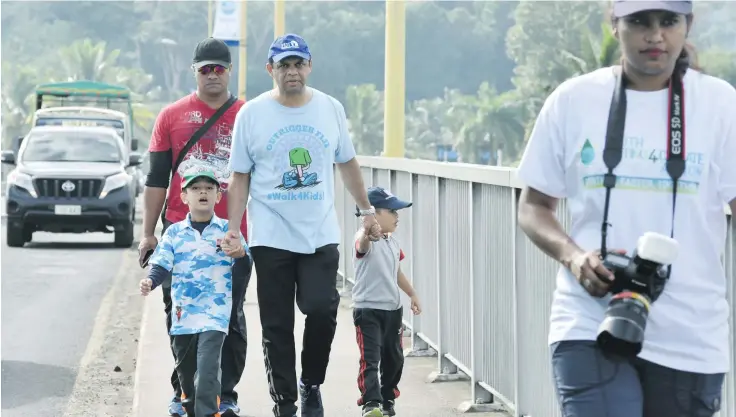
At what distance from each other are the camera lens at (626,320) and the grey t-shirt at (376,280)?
3.80 metres

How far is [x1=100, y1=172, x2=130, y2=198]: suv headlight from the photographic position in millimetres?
23078

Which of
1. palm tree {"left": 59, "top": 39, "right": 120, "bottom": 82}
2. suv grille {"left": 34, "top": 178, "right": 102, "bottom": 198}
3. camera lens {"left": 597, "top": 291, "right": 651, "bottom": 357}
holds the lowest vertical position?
suv grille {"left": 34, "top": 178, "right": 102, "bottom": 198}

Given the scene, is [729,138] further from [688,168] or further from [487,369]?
[487,369]

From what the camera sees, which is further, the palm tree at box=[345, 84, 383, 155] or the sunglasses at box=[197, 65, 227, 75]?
the palm tree at box=[345, 84, 383, 155]

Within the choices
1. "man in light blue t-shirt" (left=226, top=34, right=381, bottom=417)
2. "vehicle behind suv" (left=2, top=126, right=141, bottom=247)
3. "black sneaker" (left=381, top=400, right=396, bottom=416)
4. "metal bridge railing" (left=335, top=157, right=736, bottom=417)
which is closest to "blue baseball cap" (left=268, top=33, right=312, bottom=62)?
"man in light blue t-shirt" (left=226, top=34, right=381, bottom=417)

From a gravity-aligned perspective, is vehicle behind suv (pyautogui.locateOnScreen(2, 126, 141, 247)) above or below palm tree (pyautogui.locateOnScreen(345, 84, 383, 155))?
below

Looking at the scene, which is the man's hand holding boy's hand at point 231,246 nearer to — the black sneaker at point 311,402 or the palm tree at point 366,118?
the black sneaker at point 311,402

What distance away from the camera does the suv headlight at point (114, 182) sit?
23078 mm

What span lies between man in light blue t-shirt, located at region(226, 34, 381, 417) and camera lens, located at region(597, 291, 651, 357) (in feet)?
11.2

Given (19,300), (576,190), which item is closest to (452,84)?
(19,300)

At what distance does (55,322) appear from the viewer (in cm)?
1359

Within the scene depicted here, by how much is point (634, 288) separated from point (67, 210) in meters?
19.9

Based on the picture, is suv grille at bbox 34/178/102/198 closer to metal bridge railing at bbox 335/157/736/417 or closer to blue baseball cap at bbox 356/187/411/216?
metal bridge railing at bbox 335/157/736/417

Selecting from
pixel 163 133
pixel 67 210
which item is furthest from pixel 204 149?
pixel 67 210
